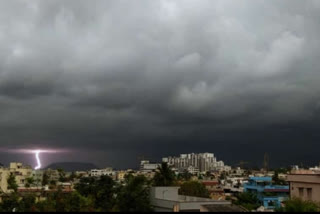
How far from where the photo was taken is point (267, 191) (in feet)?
250

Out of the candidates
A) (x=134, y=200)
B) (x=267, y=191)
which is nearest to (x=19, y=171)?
(x=267, y=191)

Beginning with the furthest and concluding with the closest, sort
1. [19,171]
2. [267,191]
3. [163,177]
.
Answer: [19,171], [267,191], [163,177]

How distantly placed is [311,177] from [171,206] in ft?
59.4

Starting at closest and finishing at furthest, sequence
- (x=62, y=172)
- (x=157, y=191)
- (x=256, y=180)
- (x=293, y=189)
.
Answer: (x=157, y=191) → (x=293, y=189) → (x=256, y=180) → (x=62, y=172)

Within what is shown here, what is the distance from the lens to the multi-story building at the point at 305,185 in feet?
146

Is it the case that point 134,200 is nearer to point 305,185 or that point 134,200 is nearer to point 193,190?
point 305,185

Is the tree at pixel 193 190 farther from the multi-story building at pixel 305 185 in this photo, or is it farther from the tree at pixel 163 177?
the multi-story building at pixel 305 185

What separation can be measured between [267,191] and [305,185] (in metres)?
30.7

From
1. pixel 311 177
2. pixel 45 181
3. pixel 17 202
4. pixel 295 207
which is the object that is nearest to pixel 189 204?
pixel 295 207

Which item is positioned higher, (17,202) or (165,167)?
(165,167)

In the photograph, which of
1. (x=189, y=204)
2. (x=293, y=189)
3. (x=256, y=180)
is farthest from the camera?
(x=256, y=180)

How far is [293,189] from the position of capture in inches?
1923

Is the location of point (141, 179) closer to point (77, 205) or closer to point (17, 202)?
point (77, 205)

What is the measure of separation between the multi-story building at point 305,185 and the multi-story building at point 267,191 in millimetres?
20535
